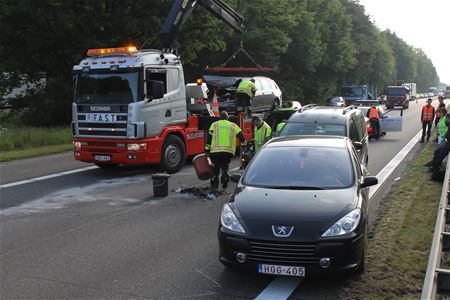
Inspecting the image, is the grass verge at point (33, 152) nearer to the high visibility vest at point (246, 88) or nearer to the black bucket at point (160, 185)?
the high visibility vest at point (246, 88)

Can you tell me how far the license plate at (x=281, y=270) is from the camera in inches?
198

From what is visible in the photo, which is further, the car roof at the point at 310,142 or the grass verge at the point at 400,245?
the car roof at the point at 310,142

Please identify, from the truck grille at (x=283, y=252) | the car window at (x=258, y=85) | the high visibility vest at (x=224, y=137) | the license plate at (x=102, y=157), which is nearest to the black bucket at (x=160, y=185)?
the high visibility vest at (x=224, y=137)

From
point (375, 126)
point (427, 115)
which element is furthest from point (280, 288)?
point (375, 126)

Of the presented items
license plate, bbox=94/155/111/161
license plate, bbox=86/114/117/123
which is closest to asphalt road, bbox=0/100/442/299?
license plate, bbox=94/155/111/161

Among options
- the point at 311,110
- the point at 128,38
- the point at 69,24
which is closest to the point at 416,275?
the point at 311,110

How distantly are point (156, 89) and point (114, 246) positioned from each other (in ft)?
19.0

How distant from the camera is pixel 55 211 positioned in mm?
8953

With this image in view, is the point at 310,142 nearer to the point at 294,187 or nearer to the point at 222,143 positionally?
the point at 294,187

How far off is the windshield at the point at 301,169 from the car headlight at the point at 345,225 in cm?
69

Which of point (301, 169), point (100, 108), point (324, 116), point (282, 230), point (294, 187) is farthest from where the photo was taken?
point (100, 108)

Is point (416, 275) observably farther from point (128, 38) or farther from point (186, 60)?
point (186, 60)

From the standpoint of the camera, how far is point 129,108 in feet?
38.8

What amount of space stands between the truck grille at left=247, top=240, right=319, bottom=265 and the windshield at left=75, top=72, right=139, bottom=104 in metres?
7.56
